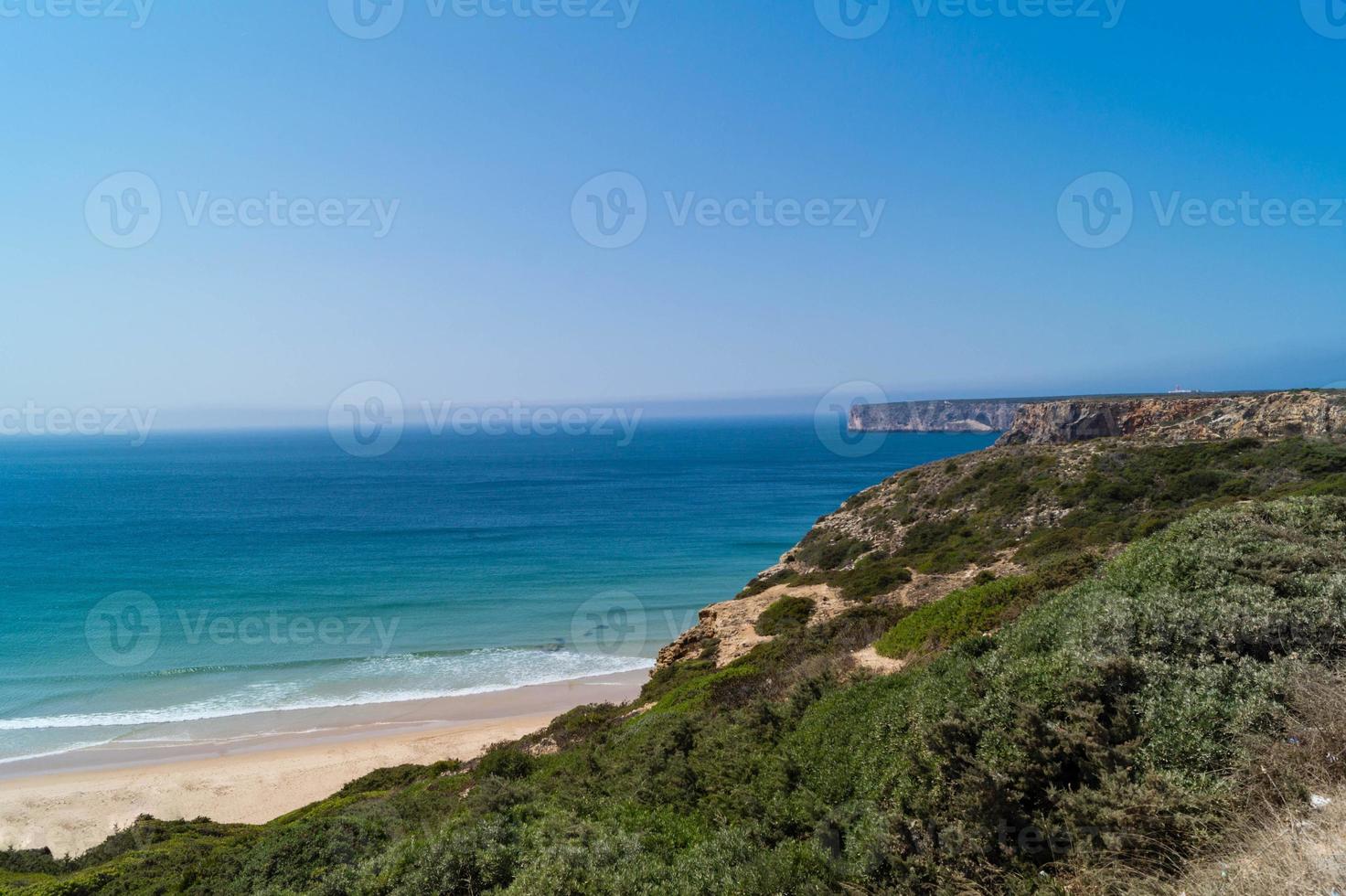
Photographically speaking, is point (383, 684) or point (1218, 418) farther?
point (1218, 418)

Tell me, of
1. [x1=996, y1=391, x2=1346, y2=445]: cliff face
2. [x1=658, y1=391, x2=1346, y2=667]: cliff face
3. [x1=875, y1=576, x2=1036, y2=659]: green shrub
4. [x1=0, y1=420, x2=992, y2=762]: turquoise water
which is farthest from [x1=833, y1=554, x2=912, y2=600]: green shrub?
[x1=996, y1=391, x2=1346, y2=445]: cliff face

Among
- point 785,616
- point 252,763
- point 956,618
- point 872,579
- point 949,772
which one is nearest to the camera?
point 949,772

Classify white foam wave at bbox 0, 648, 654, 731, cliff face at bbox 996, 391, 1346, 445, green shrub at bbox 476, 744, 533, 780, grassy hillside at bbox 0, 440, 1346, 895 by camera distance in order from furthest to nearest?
1. cliff face at bbox 996, 391, 1346, 445
2. white foam wave at bbox 0, 648, 654, 731
3. green shrub at bbox 476, 744, 533, 780
4. grassy hillside at bbox 0, 440, 1346, 895

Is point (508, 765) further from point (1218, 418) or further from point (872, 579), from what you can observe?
point (1218, 418)

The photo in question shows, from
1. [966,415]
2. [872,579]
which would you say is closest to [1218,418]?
[872,579]

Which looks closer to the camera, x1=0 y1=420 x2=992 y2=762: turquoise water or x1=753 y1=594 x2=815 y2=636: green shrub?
x1=753 y1=594 x2=815 y2=636: green shrub

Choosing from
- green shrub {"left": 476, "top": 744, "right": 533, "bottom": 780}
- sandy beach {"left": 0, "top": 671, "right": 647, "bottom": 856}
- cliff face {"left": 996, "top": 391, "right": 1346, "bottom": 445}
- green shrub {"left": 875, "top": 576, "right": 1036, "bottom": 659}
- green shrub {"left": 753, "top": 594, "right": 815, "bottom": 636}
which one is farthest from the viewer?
cliff face {"left": 996, "top": 391, "right": 1346, "bottom": 445}

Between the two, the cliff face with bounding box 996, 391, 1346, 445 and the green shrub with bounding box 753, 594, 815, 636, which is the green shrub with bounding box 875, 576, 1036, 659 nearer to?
the green shrub with bounding box 753, 594, 815, 636
